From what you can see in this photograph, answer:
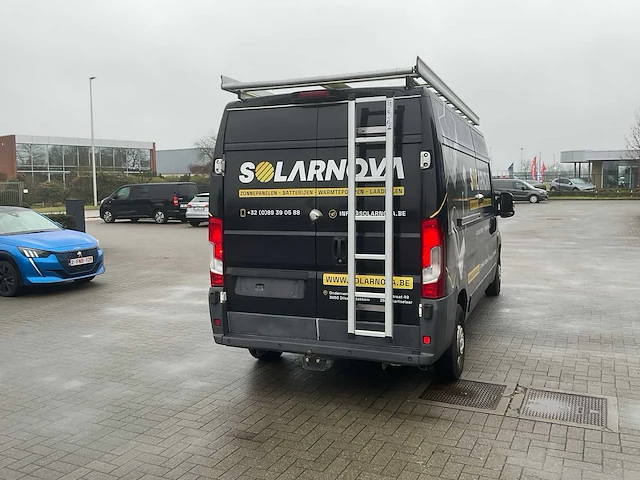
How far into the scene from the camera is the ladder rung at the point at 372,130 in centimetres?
461

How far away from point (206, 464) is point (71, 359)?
313cm

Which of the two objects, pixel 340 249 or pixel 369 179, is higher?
pixel 369 179

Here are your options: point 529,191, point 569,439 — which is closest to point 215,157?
point 569,439

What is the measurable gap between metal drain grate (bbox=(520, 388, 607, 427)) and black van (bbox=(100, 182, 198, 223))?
23.4 metres

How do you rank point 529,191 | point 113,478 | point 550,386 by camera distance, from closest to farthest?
point 113,478
point 550,386
point 529,191

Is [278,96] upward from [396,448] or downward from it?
upward

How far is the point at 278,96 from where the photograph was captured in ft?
16.6

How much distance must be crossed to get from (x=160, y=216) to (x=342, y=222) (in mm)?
23847

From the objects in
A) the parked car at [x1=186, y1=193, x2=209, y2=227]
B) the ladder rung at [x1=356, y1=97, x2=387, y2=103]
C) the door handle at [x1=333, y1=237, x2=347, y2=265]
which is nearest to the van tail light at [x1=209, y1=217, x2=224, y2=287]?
the door handle at [x1=333, y1=237, x2=347, y2=265]

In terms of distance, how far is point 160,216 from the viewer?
89.9ft

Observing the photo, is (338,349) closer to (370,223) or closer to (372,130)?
(370,223)

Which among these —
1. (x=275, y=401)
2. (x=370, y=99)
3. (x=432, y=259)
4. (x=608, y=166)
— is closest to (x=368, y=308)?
(x=432, y=259)

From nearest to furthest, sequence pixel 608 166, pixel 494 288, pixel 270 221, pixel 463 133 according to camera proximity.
Answer: pixel 270 221, pixel 463 133, pixel 494 288, pixel 608 166

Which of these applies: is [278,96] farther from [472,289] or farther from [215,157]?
[472,289]
